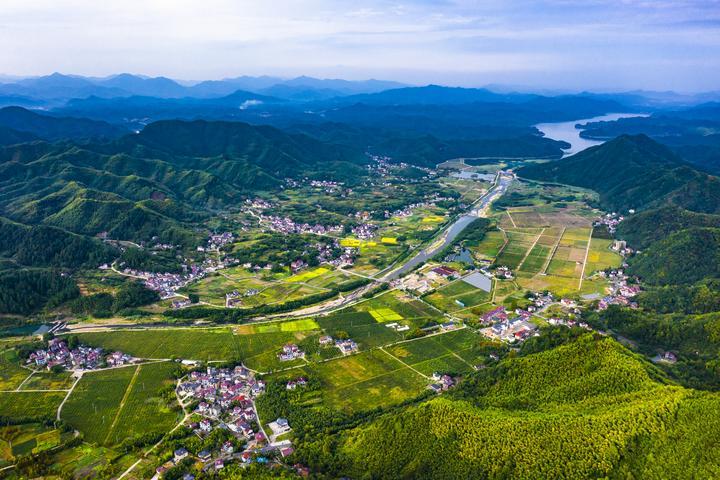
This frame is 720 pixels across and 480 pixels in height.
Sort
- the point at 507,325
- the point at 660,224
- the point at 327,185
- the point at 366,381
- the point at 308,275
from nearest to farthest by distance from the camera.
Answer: the point at 366,381, the point at 507,325, the point at 308,275, the point at 660,224, the point at 327,185

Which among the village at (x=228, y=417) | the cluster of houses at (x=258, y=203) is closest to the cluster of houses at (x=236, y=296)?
the village at (x=228, y=417)

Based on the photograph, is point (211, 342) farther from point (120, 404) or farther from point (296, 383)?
point (296, 383)

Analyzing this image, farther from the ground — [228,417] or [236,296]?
[236,296]

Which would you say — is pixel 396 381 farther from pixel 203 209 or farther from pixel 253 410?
pixel 203 209

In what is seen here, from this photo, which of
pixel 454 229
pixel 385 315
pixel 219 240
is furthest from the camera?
pixel 454 229

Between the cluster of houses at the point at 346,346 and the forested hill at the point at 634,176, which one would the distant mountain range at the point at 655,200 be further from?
the cluster of houses at the point at 346,346

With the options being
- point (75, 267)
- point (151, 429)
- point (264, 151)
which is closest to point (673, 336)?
point (151, 429)

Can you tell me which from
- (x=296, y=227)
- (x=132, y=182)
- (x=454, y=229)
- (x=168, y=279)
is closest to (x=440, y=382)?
(x=168, y=279)
